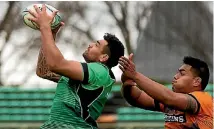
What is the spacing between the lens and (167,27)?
25188mm

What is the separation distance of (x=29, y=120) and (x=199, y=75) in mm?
10577

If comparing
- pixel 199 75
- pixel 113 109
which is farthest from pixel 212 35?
pixel 199 75

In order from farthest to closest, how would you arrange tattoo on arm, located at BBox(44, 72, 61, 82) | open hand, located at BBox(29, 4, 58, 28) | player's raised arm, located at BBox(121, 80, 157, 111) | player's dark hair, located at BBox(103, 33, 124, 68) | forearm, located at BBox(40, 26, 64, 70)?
player's raised arm, located at BBox(121, 80, 157, 111) < tattoo on arm, located at BBox(44, 72, 61, 82) < player's dark hair, located at BBox(103, 33, 124, 68) < open hand, located at BBox(29, 4, 58, 28) < forearm, located at BBox(40, 26, 64, 70)

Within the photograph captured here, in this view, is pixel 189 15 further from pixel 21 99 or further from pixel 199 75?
pixel 199 75

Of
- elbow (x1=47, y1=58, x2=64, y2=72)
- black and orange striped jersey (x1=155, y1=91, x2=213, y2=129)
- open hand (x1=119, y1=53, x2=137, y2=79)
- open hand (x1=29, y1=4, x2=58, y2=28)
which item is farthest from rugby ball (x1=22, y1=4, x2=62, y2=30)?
black and orange striped jersey (x1=155, y1=91, x2=213, y2=129)

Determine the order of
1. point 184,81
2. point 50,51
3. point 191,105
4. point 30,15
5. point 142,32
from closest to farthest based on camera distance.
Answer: point 50,51
point 30,15
point 191,105
point 184,81
point 142,32

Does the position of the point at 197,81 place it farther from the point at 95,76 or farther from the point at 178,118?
the point at 95,76

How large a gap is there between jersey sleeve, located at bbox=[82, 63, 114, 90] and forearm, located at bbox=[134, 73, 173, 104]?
11.4 inches

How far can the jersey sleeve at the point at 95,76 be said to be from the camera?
20.0ft

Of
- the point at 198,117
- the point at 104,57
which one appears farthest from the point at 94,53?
the point at 198,117

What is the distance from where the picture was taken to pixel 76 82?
6.12 m

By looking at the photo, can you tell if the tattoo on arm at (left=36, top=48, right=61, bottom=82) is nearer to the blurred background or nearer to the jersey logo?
the jersey logo

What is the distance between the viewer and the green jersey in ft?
20.1

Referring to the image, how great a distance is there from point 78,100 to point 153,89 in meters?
0.67
